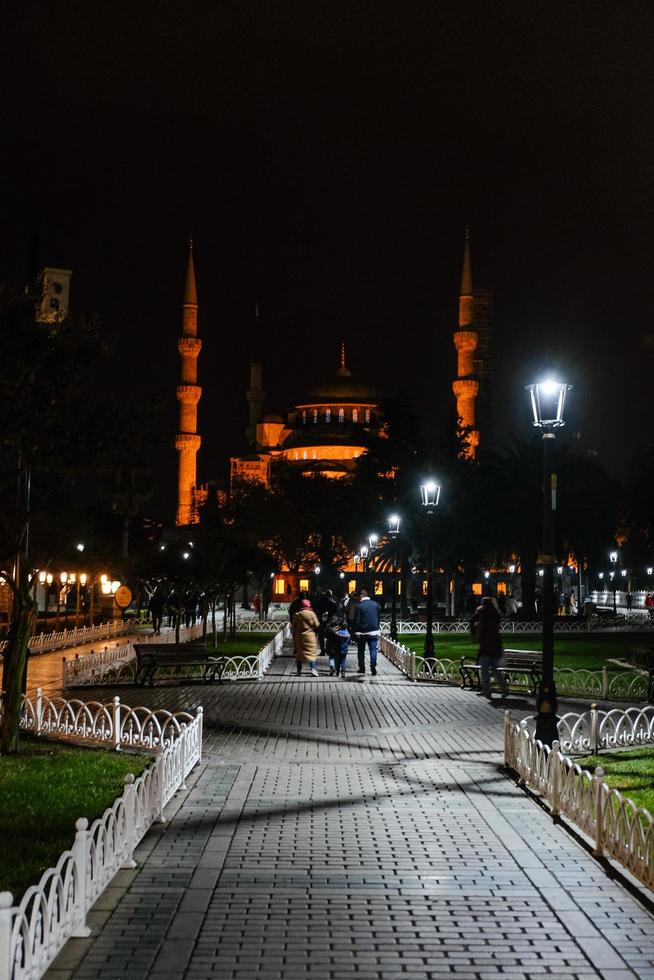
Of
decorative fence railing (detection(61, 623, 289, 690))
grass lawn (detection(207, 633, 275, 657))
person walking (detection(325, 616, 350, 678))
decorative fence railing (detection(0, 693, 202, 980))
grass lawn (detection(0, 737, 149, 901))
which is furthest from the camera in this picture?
grass lawn (detection(207, 633, 275, 657))

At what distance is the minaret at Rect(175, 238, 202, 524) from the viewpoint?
270 ft

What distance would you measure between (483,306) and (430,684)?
8724cm

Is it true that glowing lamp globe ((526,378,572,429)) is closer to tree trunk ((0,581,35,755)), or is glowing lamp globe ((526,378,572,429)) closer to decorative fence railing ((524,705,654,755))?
decorative fence railing ((524,705,654,755))

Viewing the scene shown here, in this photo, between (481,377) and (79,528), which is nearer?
(79,528)

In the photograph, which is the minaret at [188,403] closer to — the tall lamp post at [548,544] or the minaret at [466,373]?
the minaret at [466,373]

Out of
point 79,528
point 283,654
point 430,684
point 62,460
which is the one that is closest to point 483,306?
point 79,528

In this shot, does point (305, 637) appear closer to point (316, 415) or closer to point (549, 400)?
point (549, 400)

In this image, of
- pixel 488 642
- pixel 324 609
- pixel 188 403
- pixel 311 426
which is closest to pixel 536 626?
pixel 324 609

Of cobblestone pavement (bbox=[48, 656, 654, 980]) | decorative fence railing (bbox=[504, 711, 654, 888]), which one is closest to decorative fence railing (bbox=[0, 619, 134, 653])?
cobblestone pavement (bbox=[48, 656, 654, 980])

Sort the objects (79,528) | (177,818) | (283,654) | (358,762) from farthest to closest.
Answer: (79,528)
(283,654)
(358,762)
(177,818)

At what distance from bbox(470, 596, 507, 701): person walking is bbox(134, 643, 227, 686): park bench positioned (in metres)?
4.62

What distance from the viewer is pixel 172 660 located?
18.9m

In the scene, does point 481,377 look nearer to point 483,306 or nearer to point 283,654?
point 483,306

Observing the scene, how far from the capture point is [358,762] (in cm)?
1143
